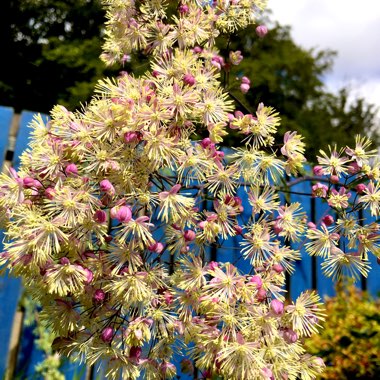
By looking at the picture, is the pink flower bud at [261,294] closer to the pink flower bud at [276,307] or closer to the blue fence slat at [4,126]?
the pink flower bud at [276,307]

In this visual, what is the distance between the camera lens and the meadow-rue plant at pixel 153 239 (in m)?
0.76

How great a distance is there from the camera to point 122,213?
0.76m

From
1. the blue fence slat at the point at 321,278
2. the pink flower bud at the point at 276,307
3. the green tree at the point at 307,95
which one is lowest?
the pink flower bud at the point at 276,307

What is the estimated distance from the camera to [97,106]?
0.84 metres

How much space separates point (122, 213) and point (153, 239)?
0.27 feet

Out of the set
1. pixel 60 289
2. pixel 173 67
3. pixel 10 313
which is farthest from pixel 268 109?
pixel 10 313

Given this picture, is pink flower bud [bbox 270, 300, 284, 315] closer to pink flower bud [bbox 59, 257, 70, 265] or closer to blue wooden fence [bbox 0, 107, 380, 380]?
pink flower bud [bbox 59, 257, 70, 265]

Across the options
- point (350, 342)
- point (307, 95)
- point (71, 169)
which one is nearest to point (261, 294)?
point (71, 169)

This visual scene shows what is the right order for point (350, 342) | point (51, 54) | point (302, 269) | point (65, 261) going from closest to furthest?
point (65, 261), point (350, 342), point (302, 269), point (51, 54)

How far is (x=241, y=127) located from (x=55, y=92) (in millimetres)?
4541

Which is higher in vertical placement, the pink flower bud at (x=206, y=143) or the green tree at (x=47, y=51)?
the green tree at (x=47, y=51)

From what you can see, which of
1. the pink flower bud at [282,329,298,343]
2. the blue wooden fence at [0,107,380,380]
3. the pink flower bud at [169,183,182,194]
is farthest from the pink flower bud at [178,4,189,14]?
the blue wooden fence at [0,107,380,380]

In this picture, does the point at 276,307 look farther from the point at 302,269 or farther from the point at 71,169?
the point at 302,269

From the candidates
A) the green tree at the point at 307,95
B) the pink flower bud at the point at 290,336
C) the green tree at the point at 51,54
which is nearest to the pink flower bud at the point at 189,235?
the pink flower bud at the point at 290,336
